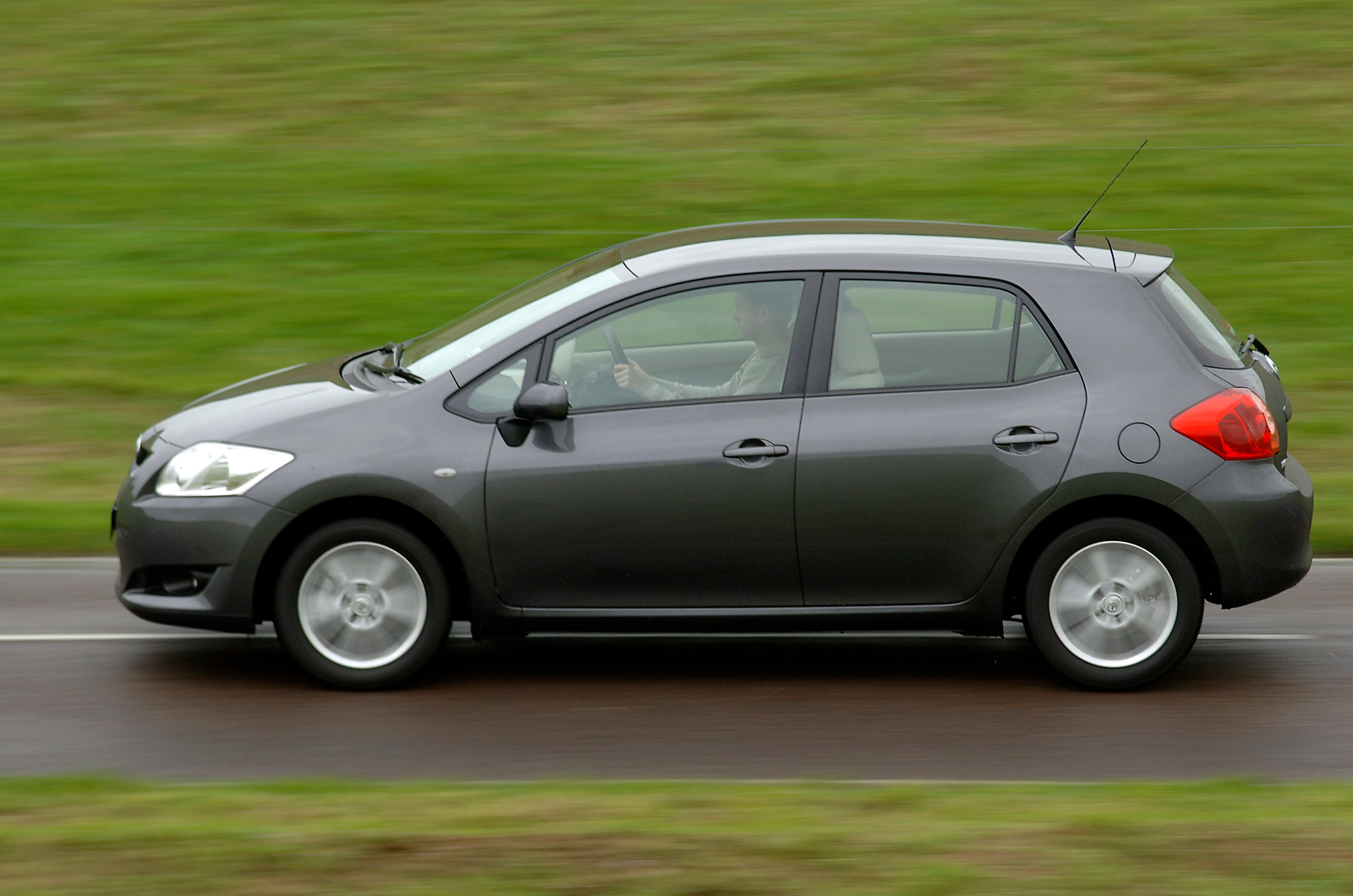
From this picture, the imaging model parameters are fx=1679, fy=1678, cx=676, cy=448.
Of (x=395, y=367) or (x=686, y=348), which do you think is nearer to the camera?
(x=686, y=348)

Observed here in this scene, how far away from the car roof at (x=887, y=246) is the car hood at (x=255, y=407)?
128cm

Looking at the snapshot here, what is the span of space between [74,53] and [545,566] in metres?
15.4

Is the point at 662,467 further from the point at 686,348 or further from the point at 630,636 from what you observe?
the point at 630,636

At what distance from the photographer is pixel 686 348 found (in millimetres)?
6449

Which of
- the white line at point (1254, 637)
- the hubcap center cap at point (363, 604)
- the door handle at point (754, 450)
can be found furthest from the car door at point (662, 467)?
the white line at point (1254, 637)

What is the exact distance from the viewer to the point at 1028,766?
5664 millimetres

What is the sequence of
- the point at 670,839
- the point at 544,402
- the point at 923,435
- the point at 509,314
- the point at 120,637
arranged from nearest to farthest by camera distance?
the point at 670,839, the point at 544,402, the point at 923,435, the point at 509,314, the point at 120,637

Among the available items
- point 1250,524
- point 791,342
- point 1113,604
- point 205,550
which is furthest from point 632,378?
point 1250,524

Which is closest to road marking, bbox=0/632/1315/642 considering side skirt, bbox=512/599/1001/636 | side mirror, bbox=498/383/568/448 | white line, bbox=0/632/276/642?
white line, bbox=0/632/276/642

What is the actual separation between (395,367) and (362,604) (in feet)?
3.53

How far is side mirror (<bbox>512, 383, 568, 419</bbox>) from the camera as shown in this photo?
6.21 metres

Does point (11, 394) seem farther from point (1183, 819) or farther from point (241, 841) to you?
point (1183, 819)

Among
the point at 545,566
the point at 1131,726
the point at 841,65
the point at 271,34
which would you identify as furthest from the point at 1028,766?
the point at 271,34

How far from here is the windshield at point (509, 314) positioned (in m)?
6.57
